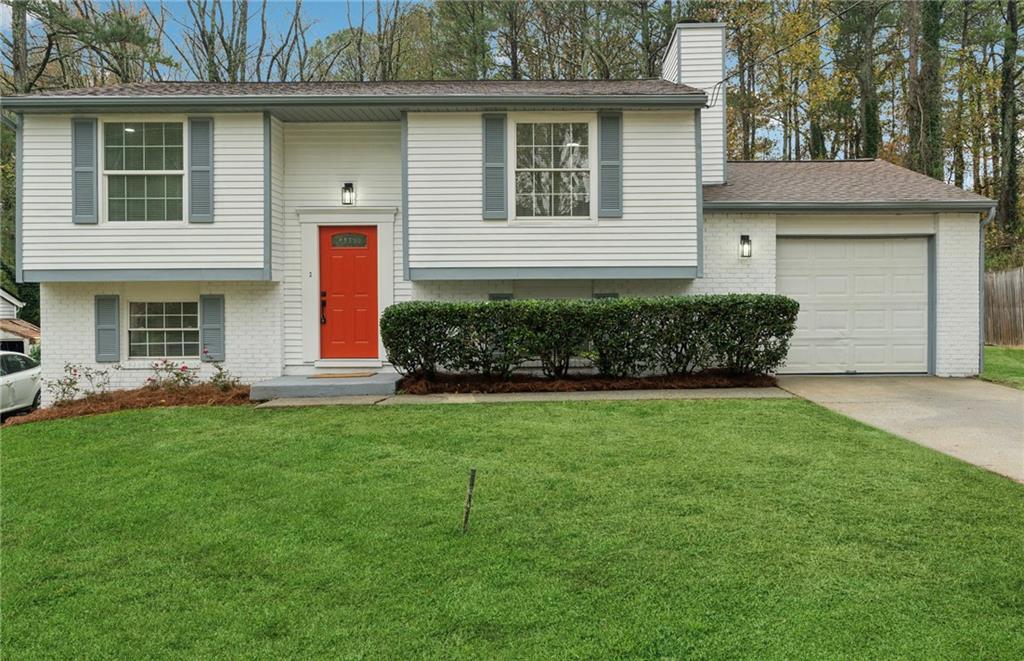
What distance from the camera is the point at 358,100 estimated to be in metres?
9.17

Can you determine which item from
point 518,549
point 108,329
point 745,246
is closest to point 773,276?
point 745,246

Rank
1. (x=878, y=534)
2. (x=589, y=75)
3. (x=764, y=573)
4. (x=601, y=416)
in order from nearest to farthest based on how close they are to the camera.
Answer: (x=764, y=573), (x=878, y=534), (x=601, y=416), (x=589, y=75)

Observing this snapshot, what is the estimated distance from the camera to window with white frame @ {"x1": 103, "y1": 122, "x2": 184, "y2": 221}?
365 inches

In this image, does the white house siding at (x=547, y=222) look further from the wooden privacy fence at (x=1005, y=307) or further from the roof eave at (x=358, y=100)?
the wooden privacy fence at (x=1005, y=307)

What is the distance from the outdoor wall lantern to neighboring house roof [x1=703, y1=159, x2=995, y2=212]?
0.43m

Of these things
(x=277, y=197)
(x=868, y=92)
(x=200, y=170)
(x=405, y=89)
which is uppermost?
(x=868, y=92)

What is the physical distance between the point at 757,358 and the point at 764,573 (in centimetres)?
606

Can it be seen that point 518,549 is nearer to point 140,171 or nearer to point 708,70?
point 140,171

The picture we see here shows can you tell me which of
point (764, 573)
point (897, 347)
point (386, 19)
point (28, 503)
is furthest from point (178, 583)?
point (386, 19)

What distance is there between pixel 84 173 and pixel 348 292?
401cm

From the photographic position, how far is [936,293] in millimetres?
9930

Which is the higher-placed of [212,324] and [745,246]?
[745,246]

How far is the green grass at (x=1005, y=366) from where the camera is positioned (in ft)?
30.7

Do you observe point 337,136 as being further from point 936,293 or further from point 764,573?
point 936,293
